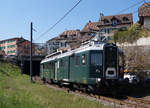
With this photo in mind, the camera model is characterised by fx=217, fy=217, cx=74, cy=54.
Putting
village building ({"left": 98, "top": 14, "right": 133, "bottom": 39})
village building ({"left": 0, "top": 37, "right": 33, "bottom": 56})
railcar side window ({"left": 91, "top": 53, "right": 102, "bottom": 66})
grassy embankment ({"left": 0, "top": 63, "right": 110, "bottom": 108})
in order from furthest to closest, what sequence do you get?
village building ({"left": 0, "top": 37, "right": 33, "bottom": 56}) < village building ({"left": 98, "top": 14, "right": 133, "bottom": 39}) < railcar side window ({"left": 91, "top": 53, "right": 102, "bottom": 66}) < grassy embankment ({"left": 0, "top": 63, "right": 110, "bottom": 108})

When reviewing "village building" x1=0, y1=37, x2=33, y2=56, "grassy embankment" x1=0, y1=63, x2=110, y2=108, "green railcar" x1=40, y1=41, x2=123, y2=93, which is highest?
"village building" x1=0, y1=37, x2=33, y2=56

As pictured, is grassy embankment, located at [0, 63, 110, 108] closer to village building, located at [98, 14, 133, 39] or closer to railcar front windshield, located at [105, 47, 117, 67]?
railcar front windshield, located at [105, 47, 117, 67]

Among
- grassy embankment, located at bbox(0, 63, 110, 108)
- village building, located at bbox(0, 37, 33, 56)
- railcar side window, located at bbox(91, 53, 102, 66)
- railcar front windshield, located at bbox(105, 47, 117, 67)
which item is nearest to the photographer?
grassy embankment, located at bbox(0, 63, 110, 108)

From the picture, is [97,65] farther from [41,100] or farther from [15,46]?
[15,46]

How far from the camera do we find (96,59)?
12789mm

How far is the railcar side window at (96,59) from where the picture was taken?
1271cm

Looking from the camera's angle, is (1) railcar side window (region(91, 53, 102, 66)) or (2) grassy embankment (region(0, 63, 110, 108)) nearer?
(2) grassy embankment (region(0, 63, 110, 108))

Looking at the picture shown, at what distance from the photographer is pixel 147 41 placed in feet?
72.1

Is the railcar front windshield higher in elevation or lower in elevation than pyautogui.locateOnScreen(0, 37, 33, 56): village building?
lower

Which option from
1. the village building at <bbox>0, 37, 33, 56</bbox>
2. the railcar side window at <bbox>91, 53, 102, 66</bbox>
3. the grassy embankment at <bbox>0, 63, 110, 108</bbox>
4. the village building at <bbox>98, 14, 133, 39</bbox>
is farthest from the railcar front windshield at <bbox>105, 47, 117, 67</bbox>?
the village building at <bbox>0, 37, 33, 56</bbox>

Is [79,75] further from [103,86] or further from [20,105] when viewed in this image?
[20,105]

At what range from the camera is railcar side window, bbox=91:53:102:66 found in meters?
12.7

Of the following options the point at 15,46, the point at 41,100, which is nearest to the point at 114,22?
the point at 41,100

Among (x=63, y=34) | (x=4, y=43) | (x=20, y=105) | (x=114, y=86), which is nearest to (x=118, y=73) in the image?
(x=114, y=86)
